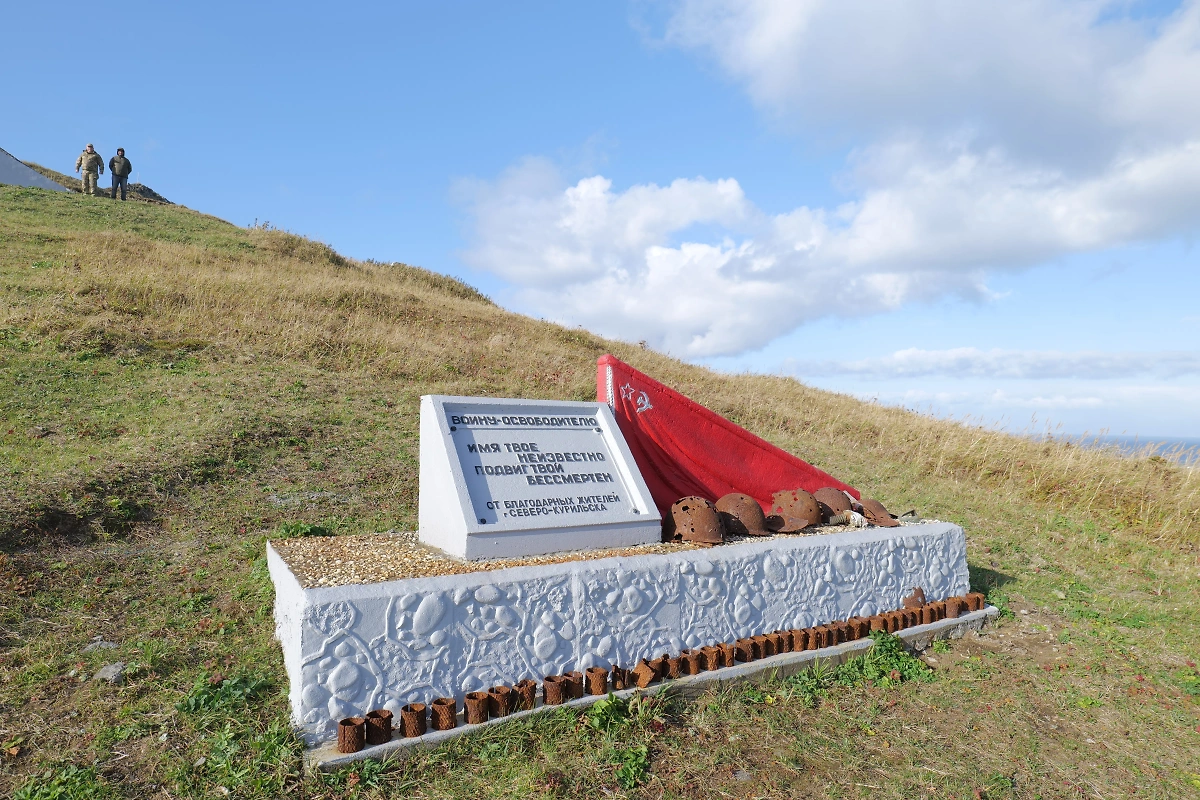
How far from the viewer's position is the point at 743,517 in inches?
216

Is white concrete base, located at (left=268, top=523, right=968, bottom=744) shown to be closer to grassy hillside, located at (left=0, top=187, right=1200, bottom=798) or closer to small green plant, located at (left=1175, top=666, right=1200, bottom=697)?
grassy hillside, located at (left=0, top=187, right=1200, bottom=798)

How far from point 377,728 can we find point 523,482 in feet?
5.80

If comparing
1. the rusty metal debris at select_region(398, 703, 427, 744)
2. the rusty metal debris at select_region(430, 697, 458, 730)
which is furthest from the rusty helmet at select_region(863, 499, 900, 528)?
the rusty metal debris at select_region(398, 703, 427, 744)

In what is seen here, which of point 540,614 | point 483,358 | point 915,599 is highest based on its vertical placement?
point 483,358

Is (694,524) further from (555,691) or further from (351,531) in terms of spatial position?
(351,531)

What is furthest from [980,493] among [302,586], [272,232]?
[272,232]

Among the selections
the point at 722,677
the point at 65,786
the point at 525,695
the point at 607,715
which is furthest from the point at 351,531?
the point at 722,677

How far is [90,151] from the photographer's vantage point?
23.3 m

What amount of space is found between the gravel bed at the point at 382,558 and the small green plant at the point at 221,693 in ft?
1.92

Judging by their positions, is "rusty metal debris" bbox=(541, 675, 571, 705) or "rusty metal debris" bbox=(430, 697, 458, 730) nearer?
"rusty metal debris" bbox=(430, 697, 458, 730)

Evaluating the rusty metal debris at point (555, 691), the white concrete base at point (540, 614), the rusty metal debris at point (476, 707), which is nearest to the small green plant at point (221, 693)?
the white concrete base at point (540, 614)

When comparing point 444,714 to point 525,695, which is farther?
point 525,695

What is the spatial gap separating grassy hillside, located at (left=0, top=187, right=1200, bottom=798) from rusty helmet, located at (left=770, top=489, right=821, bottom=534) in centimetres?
129

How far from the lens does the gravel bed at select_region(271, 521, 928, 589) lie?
157 inches
